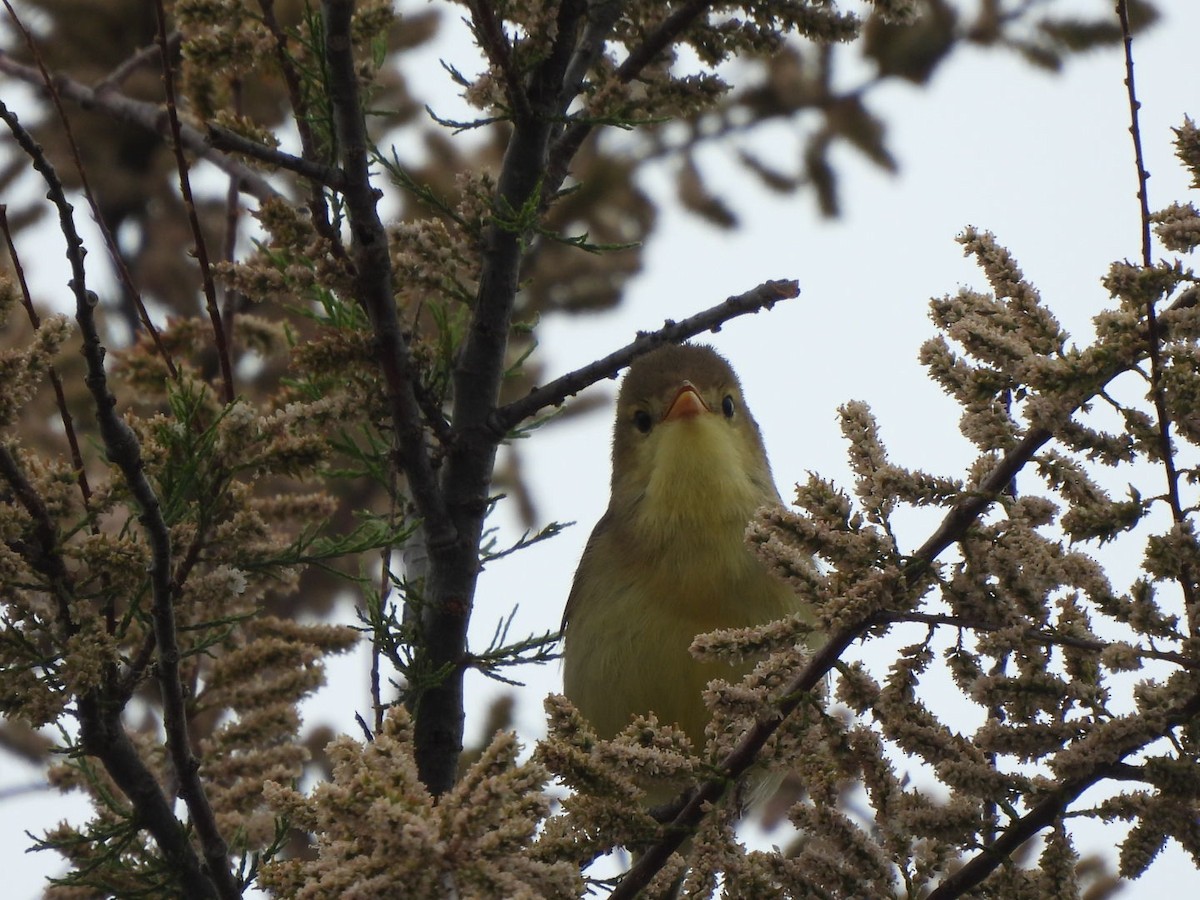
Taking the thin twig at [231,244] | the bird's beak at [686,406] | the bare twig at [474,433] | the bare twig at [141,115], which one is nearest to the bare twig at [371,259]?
the bare twig at [474,433]

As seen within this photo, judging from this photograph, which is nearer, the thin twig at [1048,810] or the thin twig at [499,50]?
the thin twig at [1048,810]

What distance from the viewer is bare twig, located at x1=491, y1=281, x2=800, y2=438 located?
10.1 feet

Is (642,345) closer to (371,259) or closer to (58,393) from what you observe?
(371,259)

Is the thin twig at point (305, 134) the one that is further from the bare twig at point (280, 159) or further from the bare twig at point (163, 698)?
the bare twig at point (163, 698)

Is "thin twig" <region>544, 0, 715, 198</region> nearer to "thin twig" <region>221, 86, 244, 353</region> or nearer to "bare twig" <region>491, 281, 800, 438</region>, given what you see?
"bare twig" <region>491, 281, 800, 438</region>

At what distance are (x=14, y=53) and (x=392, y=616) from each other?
6.01m

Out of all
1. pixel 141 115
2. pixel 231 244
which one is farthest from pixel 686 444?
pixel 141 115

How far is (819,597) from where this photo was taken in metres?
2.40

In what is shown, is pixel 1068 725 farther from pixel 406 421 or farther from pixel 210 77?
pixel 210 77

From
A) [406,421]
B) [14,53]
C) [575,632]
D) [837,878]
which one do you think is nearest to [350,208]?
[406,421]

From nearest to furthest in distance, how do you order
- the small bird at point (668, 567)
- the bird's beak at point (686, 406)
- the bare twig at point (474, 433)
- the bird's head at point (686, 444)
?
the bare twig at point (474, 433), the small bird at point (668, 567), the bird's head at point (686, 444), the bird's beak at point (686, 406)

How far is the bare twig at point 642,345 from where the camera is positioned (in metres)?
3.07

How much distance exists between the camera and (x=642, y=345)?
10.6 feet

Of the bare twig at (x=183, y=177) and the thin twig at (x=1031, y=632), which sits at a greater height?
the bare twig at (x=183, y=177)
